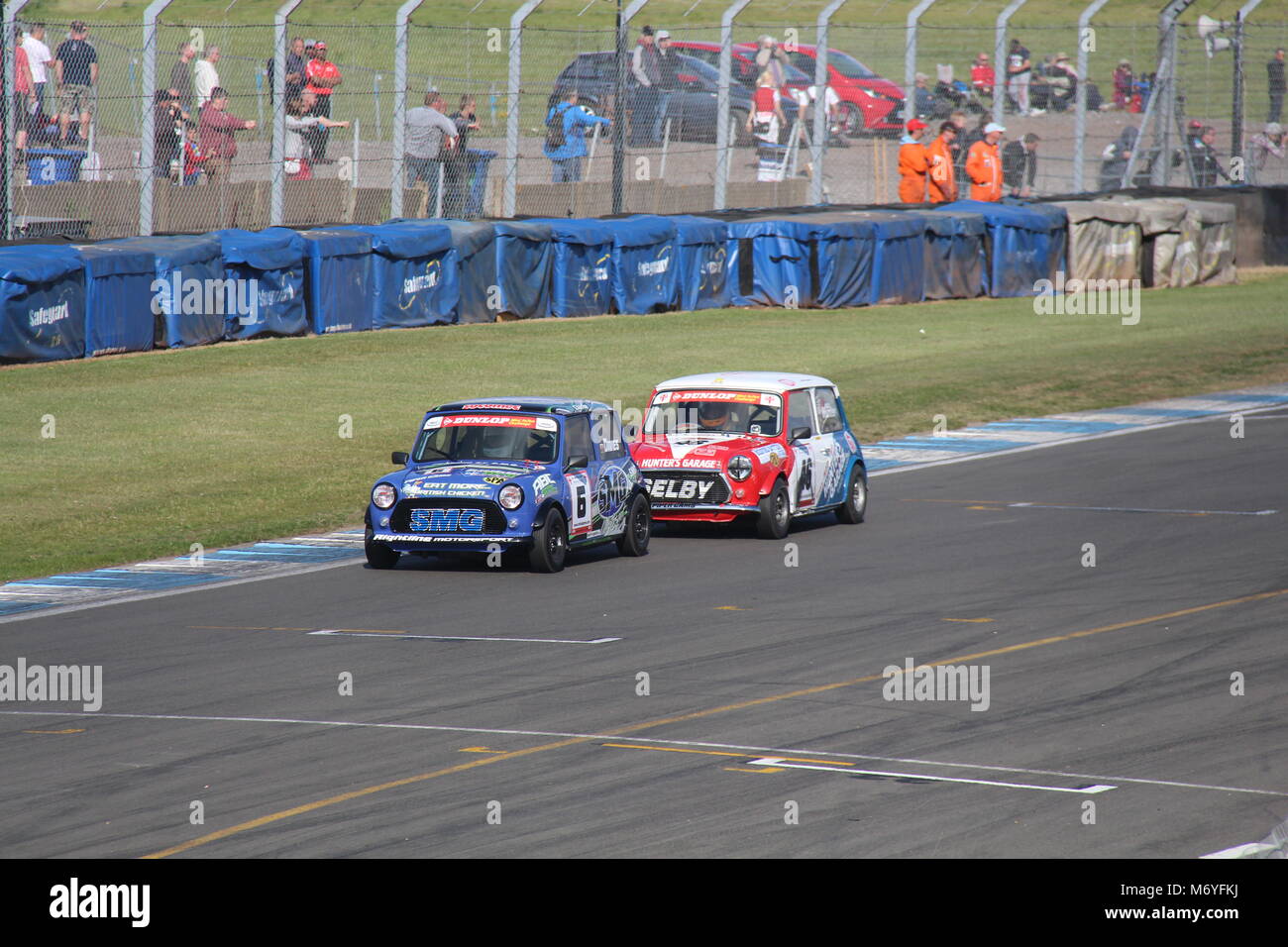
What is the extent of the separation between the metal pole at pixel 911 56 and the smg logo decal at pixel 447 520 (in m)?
23.3

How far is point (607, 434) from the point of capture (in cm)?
1614

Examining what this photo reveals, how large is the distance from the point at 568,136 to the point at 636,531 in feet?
54.3

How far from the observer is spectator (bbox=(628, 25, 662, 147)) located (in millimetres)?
31859

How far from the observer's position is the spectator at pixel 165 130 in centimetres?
2475

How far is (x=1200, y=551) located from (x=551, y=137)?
57.4ft

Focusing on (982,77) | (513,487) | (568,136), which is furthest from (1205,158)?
(513,487)

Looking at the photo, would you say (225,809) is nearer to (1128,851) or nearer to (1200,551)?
(1128,851)

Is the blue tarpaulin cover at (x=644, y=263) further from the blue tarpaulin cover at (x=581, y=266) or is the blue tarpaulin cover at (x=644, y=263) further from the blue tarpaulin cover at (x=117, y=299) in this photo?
the blue tarpaulin cover at (x=117, y=299)

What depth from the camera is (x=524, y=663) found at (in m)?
11.6

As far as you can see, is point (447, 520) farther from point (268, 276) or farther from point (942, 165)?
point (942, 165)

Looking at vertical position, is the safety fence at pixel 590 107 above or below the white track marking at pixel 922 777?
above

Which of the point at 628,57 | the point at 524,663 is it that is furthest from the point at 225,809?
the point at 628,57

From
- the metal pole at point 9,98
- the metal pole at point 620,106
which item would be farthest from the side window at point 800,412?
the metal pole at point 620,106

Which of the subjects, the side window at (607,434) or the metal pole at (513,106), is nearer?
the side window at (607,434)
